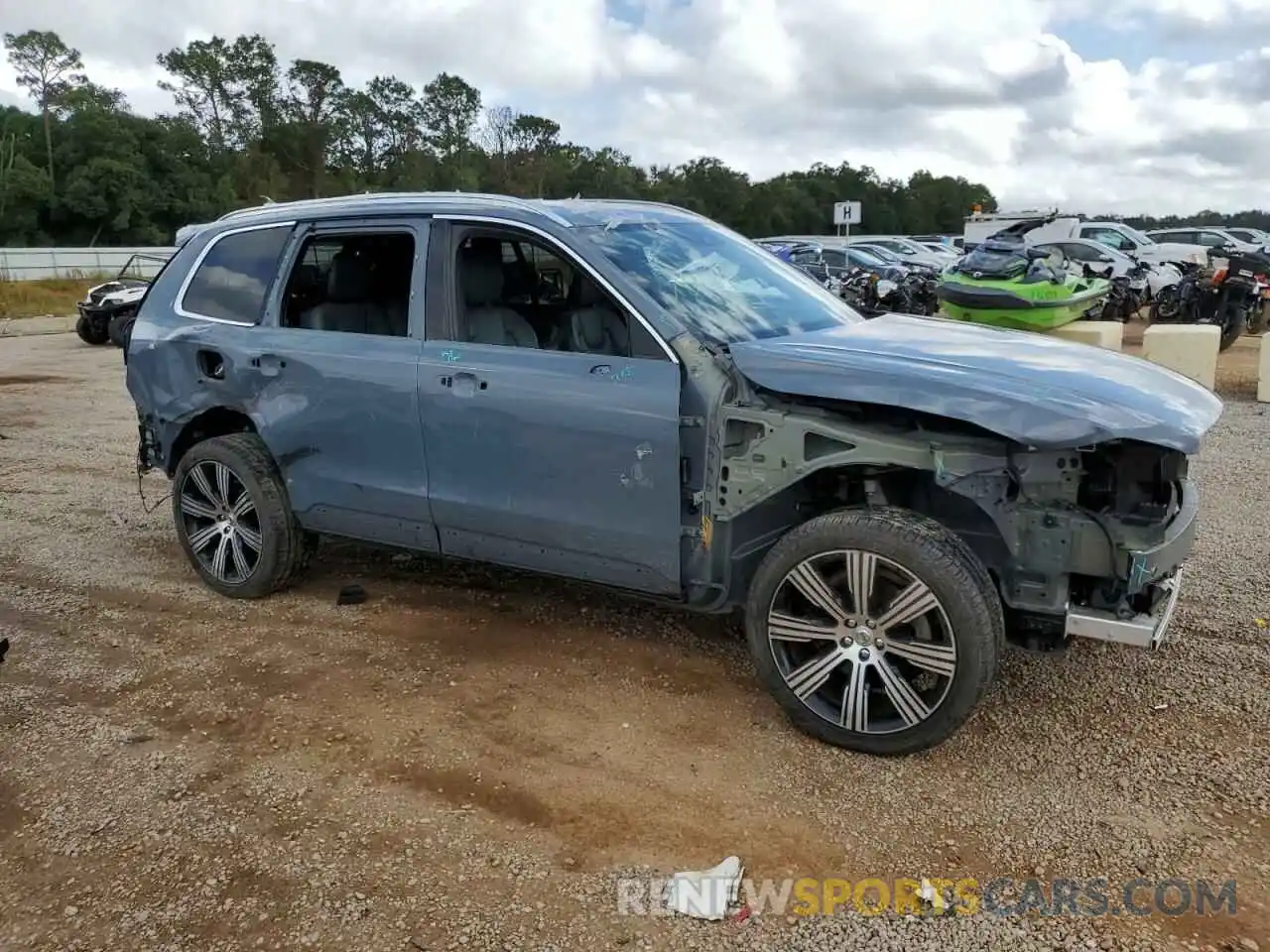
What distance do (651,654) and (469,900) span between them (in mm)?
1722

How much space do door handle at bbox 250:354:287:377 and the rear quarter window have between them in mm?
232

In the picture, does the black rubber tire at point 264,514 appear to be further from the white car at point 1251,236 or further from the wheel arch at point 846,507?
the white car at point 1251,236

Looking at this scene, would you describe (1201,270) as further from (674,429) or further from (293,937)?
(293,937)

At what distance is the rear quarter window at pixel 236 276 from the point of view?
505 cm

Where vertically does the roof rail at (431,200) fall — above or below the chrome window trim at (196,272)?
above

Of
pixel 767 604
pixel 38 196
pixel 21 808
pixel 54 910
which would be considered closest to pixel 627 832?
pixel 767 604

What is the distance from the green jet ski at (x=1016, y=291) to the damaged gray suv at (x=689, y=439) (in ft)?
28.8

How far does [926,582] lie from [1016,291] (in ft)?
34.2

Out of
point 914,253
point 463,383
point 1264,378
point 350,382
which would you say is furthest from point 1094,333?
point 914,253

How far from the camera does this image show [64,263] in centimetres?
3659

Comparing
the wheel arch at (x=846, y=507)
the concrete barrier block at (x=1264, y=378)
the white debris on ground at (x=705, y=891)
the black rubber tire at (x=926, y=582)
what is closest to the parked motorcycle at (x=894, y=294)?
the concrete barrier block at (x=1264, y=378)

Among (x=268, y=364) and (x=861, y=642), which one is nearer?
(x=861, y=642)

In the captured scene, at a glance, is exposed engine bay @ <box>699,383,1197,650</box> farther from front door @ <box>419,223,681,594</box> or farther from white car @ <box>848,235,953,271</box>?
white car @ <box>848,235,953,271</box>

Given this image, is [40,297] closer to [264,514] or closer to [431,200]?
[264,514]
